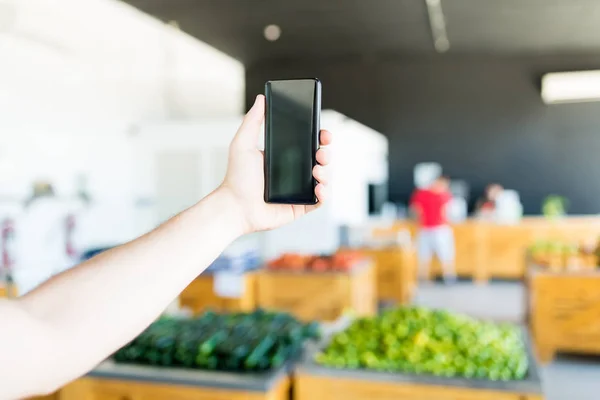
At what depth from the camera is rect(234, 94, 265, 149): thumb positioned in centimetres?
68

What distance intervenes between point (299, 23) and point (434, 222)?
2.33m

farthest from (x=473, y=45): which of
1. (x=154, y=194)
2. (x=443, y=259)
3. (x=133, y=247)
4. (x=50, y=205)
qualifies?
(x=133, y=247)

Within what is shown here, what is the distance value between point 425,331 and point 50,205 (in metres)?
3.02

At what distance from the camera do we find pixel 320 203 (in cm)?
66

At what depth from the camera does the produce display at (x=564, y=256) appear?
141 inches

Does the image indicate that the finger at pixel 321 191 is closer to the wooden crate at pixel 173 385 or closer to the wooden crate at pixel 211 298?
the wooden crate at pixel 173 385

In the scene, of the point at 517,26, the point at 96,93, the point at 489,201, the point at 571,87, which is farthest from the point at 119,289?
the point at 489,201

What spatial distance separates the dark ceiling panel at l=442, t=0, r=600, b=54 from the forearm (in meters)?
3.47

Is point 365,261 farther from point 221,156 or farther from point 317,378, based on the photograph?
point 317,378

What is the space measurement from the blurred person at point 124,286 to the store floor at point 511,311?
6.52 feet

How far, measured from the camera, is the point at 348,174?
16.4 feet

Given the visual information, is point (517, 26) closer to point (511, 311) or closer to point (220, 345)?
point (511, 311)

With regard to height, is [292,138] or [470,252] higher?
[292,138]

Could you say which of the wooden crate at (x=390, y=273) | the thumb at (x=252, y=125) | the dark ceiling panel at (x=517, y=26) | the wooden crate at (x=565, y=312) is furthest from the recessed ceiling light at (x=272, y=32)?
the thumb at (x=252, y=125)
